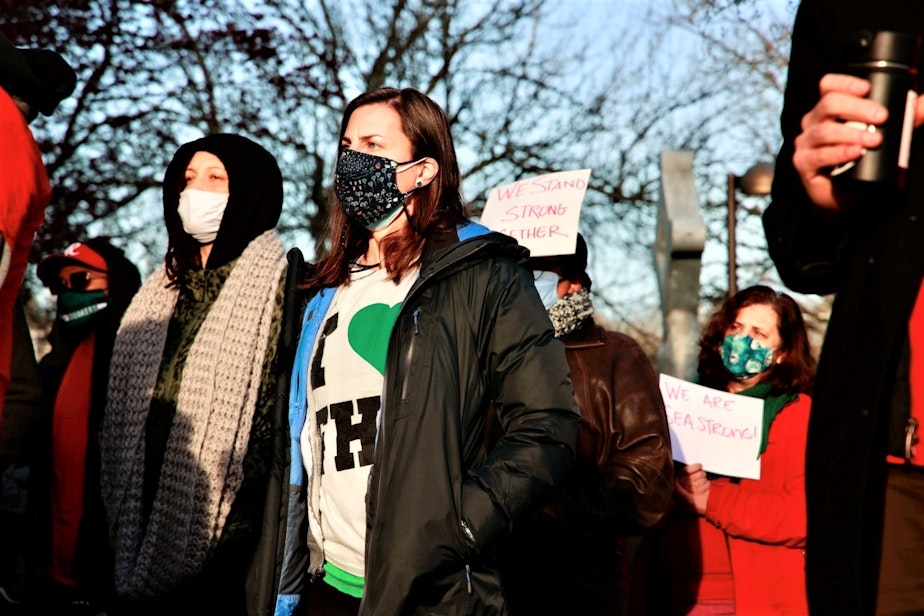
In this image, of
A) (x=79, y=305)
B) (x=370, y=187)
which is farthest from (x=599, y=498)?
(x=79, y=305)

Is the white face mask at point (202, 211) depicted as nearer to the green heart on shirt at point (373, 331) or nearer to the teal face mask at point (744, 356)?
the green heart on shirt at point (373, 331)

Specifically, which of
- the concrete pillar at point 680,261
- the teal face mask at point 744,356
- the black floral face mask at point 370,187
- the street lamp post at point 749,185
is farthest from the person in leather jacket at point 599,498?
Result: the street lamp post at point 749,185

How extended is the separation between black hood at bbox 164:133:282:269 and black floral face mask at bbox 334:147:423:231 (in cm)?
94

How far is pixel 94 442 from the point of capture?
5203mm

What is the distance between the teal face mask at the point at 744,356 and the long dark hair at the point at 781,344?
0.16 feet

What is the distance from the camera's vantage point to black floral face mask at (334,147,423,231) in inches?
143

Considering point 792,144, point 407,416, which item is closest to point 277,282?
point 407,416

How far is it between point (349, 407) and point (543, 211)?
2.34 metres

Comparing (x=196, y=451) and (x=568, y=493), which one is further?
(x=568, y=493)

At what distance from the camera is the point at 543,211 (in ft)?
17.8

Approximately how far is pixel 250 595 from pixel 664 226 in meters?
7.96

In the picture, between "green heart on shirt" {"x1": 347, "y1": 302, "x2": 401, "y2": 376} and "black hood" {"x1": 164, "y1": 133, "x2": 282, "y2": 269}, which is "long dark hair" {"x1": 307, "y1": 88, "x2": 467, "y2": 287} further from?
"black hood" {"x1": 164, "y1": 133, "x2": 282, "y2": 269}

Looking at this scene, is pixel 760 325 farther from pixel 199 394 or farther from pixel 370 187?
pixel 199 394

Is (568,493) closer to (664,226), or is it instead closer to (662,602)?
(662,602)
